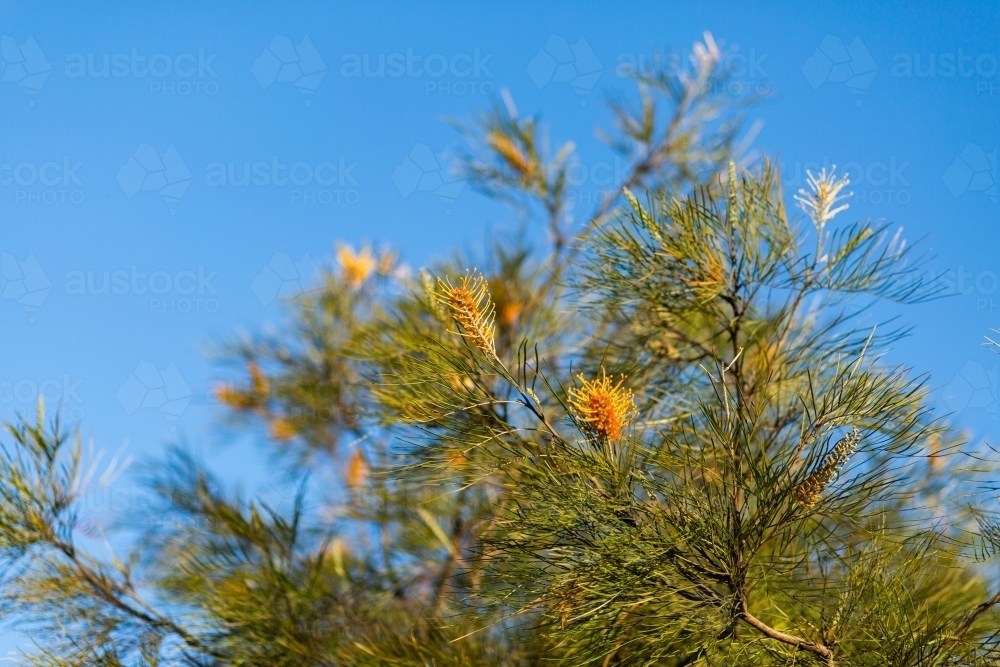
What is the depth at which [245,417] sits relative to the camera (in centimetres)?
166

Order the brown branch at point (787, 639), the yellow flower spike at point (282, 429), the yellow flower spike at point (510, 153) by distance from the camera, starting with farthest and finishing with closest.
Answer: the yellow flower spike at point (282, 429) → the yellow flower spike at point (510, 153) → the brown branch at point (787, 639)

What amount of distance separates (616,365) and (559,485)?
1.23 feet

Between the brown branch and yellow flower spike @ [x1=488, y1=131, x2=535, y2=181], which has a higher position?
yellow flower spike @ [x1=488, y1=131, x2=535, y2=181]

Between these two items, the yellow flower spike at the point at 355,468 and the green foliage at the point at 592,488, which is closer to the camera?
the green foliage at the point at 592,488

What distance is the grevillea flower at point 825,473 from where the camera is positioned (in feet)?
1.83

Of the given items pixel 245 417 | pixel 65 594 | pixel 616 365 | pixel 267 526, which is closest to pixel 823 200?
pixel 616 365

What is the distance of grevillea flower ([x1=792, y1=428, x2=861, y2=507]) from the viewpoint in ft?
1.83

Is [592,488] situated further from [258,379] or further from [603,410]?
[258,379]

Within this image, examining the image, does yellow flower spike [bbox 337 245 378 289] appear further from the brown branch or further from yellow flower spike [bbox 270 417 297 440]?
the brown branch

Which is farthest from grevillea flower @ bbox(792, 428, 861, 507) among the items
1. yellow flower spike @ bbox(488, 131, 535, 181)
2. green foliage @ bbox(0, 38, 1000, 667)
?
yellow flower spike @ bbox(488, 131, 535, 181)

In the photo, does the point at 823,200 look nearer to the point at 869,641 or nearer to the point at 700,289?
the point at 700,289

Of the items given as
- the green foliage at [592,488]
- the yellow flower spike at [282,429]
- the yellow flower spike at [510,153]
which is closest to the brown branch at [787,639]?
the green foliage at [592,488]

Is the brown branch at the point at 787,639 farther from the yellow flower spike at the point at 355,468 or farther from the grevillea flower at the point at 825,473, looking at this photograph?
the yellow flower spike at the point at 355,468

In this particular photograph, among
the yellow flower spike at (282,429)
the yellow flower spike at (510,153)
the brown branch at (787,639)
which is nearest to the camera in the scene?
the brown branch at (787,639)
